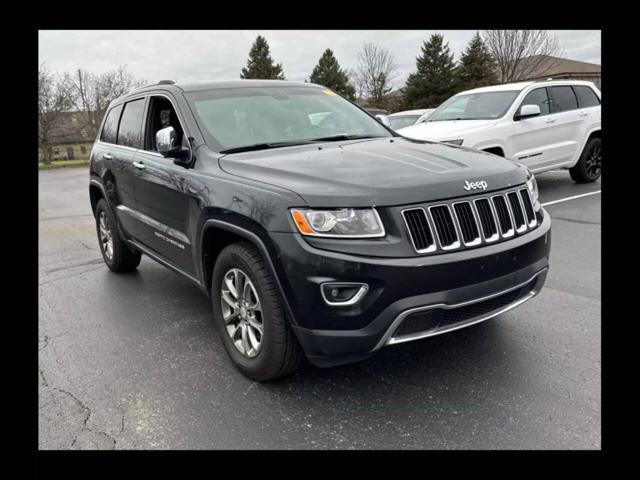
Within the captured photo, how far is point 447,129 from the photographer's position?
8.16 m

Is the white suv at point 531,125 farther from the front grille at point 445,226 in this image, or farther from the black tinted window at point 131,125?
the front grille at point 445,226

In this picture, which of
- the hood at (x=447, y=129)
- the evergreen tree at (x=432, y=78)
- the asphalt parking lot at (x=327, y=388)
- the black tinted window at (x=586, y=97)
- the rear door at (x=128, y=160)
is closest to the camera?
the asphalt parking lot at (x=327, y=388)

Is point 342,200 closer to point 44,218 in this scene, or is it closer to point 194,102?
point 194,102

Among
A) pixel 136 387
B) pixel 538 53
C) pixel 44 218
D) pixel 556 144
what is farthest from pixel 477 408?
pixel 538 53

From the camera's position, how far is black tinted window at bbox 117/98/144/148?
478 cm

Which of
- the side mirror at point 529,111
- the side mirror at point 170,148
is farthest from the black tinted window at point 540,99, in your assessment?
the side mirror at point 170,148

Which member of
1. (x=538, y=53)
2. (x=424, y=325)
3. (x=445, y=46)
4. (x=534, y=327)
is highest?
(x=445, y=46)

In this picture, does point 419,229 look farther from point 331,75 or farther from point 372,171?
point 331,75

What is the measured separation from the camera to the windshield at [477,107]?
8500 millimetres

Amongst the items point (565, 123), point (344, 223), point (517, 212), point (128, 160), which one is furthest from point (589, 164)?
point (344, 223)

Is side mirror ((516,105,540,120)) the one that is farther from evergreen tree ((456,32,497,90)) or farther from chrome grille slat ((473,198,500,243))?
evergreen tree ((456,32,497,90))

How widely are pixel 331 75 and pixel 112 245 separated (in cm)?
4195
